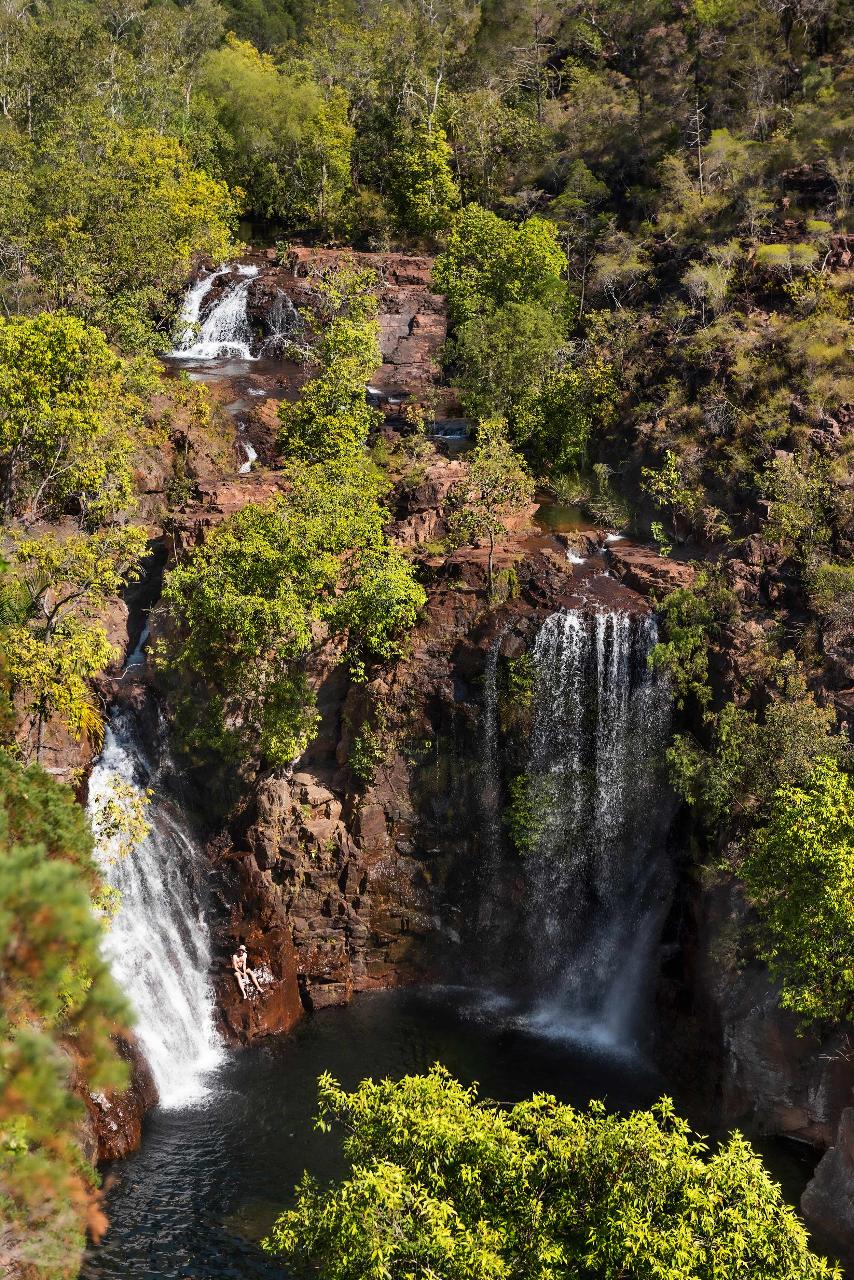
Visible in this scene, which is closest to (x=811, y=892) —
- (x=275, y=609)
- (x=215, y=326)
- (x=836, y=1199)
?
(x=836, y=1199)

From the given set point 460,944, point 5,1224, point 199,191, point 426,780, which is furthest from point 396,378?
point 5,1224

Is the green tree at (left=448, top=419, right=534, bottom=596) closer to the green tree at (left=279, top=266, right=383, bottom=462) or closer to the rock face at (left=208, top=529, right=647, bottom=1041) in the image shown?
the rock face at (left=208, top=529, right=647, bottom=1041)

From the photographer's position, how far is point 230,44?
273 ft

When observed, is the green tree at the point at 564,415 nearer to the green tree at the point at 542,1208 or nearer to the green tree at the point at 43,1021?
the green tree at the point at 43,1021

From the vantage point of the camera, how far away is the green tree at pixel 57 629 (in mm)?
28750

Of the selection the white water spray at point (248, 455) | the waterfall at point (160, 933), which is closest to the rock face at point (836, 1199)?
the waterfall at point (160, 933)

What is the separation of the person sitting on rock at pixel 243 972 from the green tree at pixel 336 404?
53.1 feet

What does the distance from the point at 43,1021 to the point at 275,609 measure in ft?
46.6

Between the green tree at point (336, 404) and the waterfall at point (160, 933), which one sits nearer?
the waterfall at point (160, 933)

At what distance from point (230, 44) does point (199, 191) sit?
1259 inches

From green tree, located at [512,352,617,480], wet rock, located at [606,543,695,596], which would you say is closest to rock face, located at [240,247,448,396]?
green tree, located at [512,352,617,480]

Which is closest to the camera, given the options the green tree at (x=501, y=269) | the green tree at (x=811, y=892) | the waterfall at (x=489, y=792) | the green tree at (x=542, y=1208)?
the green tree at (x=542, y=1208)

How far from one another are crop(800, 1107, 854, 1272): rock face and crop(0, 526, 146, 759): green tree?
20.9 meters

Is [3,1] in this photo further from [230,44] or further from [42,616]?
[42,616]
